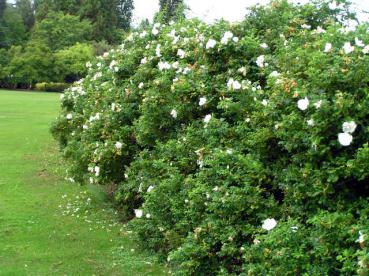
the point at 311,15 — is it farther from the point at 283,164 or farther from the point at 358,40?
the point at 283,164

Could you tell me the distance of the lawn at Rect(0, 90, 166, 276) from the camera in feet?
15.2

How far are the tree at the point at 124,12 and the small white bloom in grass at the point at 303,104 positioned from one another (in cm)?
6593

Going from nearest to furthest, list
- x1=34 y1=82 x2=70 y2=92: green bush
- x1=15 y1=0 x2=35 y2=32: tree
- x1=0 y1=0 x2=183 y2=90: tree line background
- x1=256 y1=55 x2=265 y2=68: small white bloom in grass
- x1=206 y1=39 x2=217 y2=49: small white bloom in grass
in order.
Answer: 1. x1=256 y1=55 x2=265 y2=68: small white bloom in grass
2. x1=206 y1=39 x2=217 y2=49: small white bloom in grass
3. x1=34 y1=82 x2=70 y2=92: green bush
4. x1=0 y1=0 x2=183 y2=90: tree line background
5. x1=15 y1=0 x2=35 y2=32: tree

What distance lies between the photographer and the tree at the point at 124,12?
221 feet

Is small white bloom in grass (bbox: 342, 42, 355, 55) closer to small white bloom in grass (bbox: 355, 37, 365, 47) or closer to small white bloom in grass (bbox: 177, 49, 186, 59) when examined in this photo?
small white bloom in grass (bbox: 355, 37, 365, 47)

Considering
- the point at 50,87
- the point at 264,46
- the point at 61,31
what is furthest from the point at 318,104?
the point at 61,31

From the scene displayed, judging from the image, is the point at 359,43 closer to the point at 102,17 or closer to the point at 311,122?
the point at 311,122

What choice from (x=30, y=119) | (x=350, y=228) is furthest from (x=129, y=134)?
(x=30, y=119)

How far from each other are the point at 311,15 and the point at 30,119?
1528 cm

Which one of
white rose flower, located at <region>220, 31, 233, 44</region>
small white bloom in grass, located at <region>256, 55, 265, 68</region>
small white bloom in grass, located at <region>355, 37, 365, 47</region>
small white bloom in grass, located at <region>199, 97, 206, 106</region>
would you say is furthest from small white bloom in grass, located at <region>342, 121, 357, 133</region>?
white rose flower, located at <region>220, 31, 233, 44</region>

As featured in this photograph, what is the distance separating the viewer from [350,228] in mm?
2736

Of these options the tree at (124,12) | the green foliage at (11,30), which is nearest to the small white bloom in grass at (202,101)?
the green foliage at (11,30)

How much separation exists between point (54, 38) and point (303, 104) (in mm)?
57585

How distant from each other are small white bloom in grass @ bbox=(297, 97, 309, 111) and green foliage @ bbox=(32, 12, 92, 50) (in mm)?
55758
